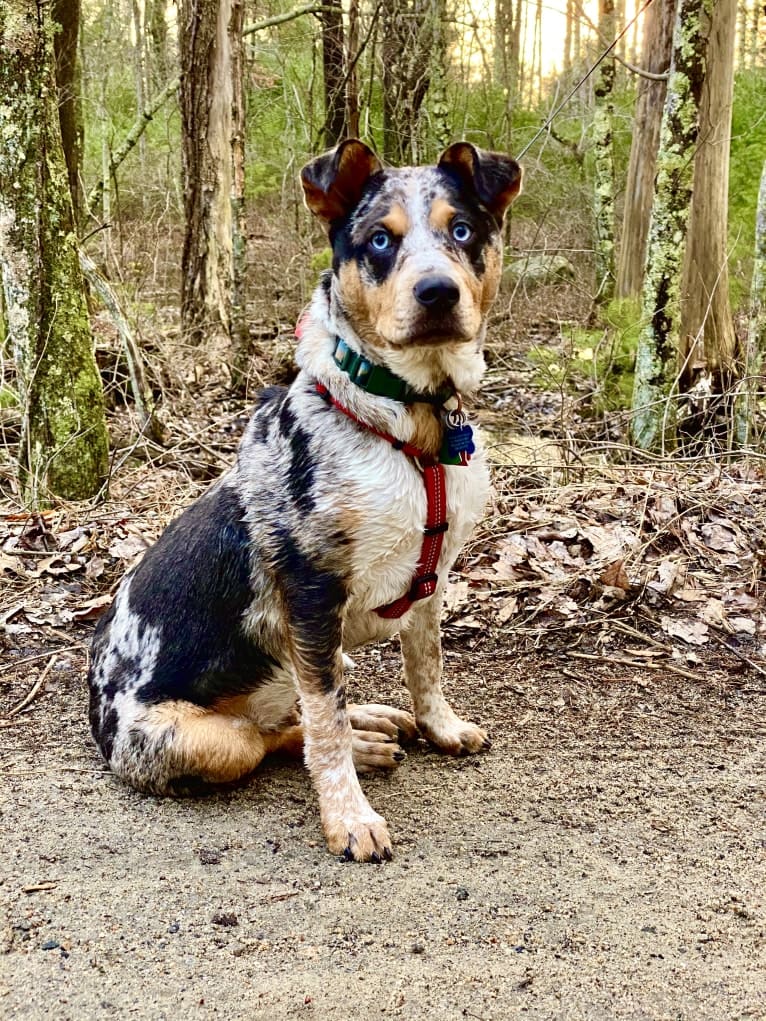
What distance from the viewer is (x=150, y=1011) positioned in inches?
91.9

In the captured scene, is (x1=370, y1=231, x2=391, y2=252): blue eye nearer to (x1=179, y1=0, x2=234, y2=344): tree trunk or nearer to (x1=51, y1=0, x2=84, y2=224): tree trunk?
(x1=179, y1=0, x2=234, y2=344): tree trunk

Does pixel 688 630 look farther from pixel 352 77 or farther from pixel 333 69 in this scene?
pixel 333 69

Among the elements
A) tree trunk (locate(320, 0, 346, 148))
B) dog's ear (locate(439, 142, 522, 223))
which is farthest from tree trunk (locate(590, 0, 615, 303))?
dog's ear (locate(439, 142, 522, 223))

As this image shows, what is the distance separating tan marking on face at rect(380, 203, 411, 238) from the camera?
2.98 meters

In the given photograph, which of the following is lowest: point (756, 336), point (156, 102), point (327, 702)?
point (327, 702)

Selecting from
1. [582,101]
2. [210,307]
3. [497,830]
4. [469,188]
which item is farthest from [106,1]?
[497,830]

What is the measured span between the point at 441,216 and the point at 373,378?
57 cm

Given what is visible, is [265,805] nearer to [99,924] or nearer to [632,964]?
[99,924]

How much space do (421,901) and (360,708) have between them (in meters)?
1.10

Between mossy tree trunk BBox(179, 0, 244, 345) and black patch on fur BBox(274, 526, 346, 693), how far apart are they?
715 cm

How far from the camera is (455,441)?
3203 millimetres

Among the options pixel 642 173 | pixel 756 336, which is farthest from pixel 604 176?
pixel 756 336

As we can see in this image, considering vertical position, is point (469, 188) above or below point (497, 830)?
above

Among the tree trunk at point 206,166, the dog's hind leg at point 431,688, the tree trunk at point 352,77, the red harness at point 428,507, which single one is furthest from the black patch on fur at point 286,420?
the tree trunk at point 352,77
